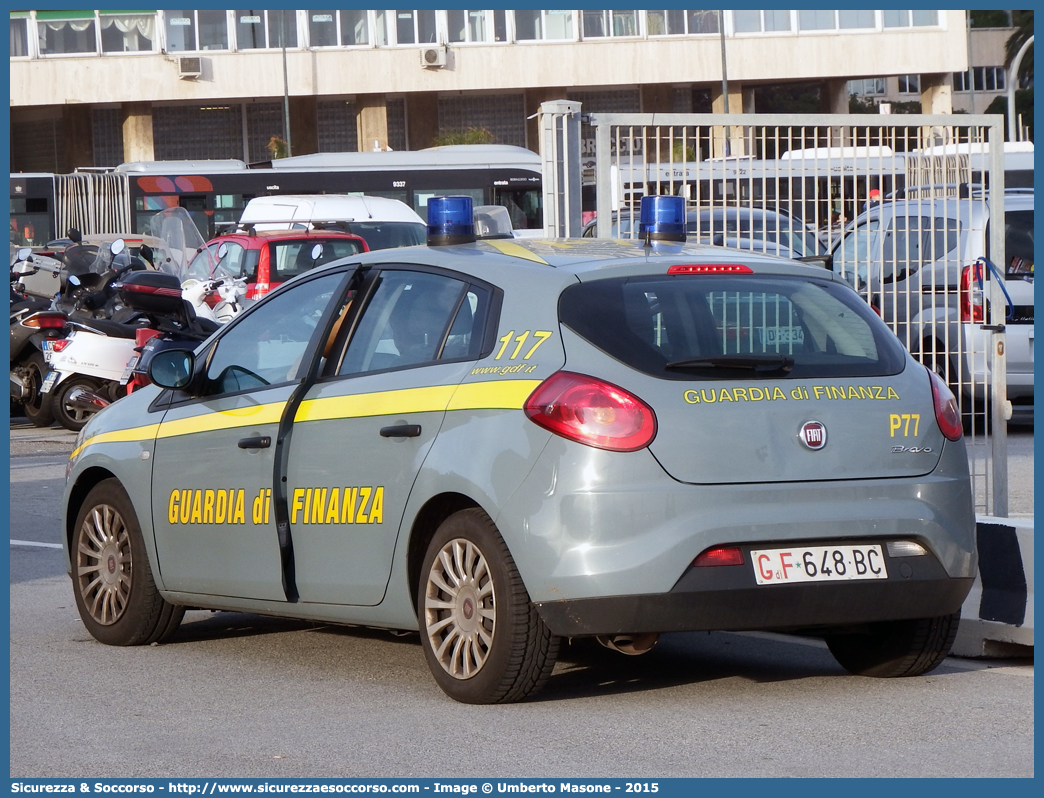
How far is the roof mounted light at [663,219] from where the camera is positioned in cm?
639

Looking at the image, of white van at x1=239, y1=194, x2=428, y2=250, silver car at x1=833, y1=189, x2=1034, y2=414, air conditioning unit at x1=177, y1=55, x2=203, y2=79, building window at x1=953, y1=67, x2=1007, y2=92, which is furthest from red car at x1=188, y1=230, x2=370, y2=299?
building window at x1=953, y1=67, x2=1007, y2=92

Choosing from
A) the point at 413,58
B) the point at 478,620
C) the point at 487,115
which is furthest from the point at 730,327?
the point at 487,115

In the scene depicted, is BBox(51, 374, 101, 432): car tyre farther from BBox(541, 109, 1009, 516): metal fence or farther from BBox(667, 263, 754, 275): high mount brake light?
BBox(667, 263, 754, 275): high mount brake light

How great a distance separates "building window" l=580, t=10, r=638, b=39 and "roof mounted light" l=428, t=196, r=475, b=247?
56.7 metres

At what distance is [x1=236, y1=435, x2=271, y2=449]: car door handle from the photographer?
616 cm

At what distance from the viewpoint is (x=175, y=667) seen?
641cm

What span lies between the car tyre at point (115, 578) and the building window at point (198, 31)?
56235 millimetres

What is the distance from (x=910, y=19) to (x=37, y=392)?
50058mm

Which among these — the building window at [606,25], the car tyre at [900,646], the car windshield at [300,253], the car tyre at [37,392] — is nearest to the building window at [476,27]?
the building window at [606,25]

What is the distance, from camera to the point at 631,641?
17.7 ft

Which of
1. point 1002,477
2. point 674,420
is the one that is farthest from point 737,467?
point 1002,477

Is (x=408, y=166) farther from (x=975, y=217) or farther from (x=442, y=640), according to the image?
(x=442, y=640)

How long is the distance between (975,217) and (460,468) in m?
4.47

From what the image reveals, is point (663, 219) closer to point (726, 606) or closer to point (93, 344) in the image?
point (726, 606)
